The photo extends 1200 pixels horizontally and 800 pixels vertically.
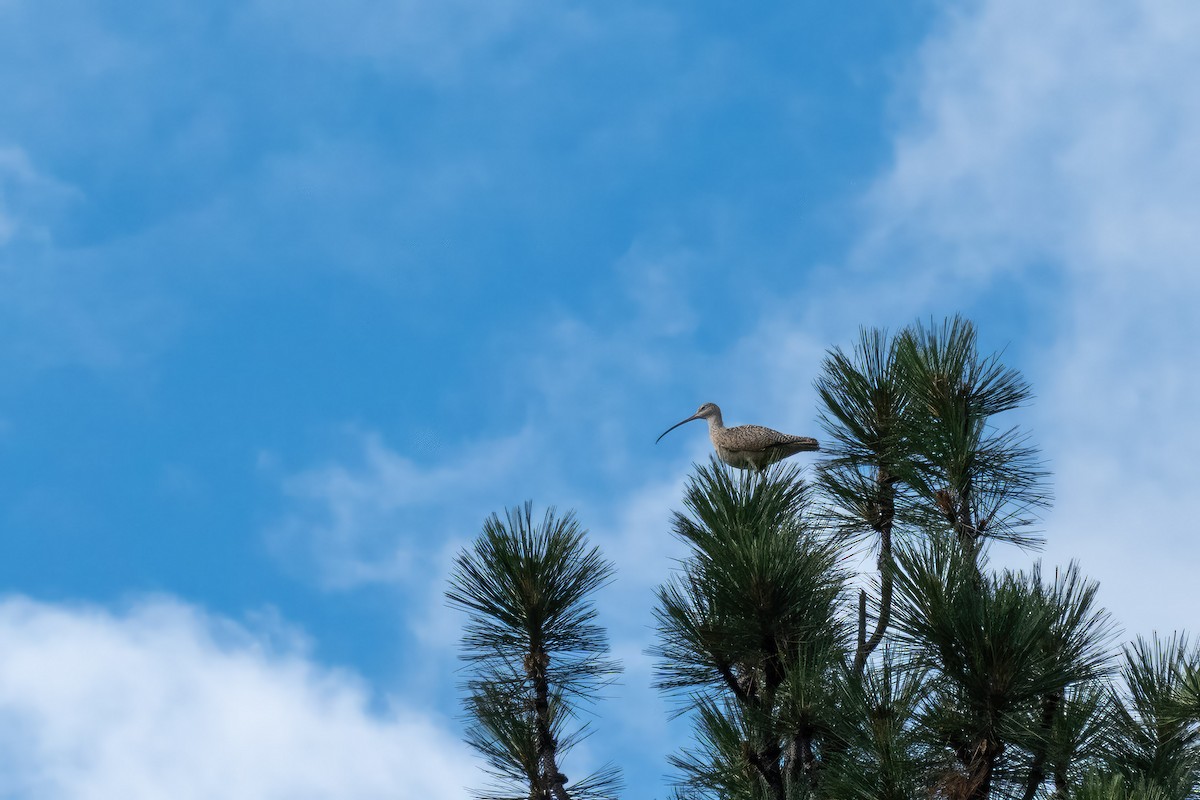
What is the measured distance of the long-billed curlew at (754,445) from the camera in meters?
9.32

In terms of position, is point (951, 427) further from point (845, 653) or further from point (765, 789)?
point (765, 789)

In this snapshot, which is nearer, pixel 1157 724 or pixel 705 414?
pixel 1157 724

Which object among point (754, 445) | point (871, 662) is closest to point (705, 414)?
point (754, 445)

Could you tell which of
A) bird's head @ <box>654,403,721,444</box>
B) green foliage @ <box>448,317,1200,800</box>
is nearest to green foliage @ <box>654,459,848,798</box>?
green foliage @ <box>448,317,1200,800</box>

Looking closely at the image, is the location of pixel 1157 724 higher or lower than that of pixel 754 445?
lower

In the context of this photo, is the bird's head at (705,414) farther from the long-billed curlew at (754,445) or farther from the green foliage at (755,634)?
the green foliage at (755,634)

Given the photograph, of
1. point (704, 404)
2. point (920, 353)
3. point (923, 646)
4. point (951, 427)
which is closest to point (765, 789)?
point (923, 646)

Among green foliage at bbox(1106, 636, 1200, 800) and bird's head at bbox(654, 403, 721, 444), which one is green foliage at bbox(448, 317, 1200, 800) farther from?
bird's head at bbox(654, 403, 721, 444)

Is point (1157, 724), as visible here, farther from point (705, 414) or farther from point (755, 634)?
point (705, 414)

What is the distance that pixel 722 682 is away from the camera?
6895mm

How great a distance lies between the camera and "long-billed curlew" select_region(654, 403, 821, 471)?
932 centimetres

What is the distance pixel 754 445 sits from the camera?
962 cm

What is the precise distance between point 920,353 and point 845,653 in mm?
2080

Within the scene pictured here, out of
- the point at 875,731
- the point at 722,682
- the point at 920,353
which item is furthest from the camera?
the point at 920,353
